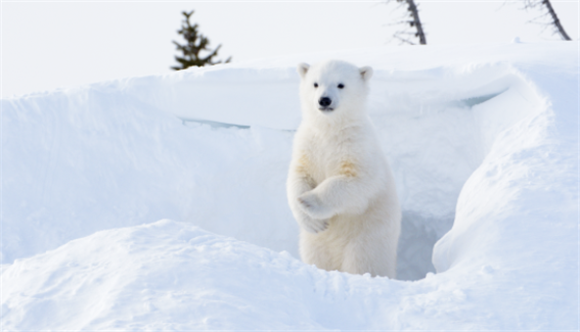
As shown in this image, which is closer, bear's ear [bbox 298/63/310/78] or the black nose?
the black nose

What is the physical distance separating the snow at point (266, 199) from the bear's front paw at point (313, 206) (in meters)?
0.65

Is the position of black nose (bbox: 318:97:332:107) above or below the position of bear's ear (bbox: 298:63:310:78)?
below

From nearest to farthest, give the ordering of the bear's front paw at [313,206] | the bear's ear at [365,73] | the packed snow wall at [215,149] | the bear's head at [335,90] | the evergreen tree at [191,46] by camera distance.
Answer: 1. the bear's front paw at [313,206]
2. the bear's head at [335,90]
3. the bear's ear at [365,73]
4. the packed snow wall at [215,149]
5. the evergreen tree at [191,46]

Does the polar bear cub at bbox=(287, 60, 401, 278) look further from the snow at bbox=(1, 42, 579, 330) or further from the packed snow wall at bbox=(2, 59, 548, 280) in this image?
the packed snow wall at bbox=(2, 59, 548, 280)

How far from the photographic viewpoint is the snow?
1.98 metres

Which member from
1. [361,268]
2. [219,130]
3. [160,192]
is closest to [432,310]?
[361,268]

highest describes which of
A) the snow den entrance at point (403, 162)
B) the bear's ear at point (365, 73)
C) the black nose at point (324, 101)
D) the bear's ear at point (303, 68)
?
the bear's ear at point (303, 68)

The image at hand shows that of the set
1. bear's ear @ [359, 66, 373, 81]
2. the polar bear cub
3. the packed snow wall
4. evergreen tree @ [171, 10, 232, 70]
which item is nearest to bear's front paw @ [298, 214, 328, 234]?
the polar bear cub

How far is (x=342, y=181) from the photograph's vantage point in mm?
3145

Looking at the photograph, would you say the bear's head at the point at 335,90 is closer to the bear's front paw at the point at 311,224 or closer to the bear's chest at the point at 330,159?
the bear's chest at the point at 330,159

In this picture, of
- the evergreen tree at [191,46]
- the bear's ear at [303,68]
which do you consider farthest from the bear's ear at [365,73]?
the evergreen tree at [191,46]

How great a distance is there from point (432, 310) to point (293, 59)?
3559 millimetres

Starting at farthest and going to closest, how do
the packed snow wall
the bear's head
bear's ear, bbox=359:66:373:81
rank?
the packed snow wall
bear's ear, bbox=359:66:373:81
the bear's head

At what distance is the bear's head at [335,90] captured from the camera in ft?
10.6
